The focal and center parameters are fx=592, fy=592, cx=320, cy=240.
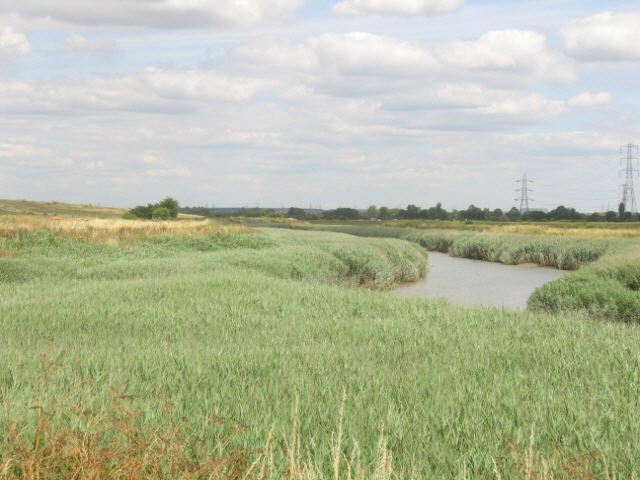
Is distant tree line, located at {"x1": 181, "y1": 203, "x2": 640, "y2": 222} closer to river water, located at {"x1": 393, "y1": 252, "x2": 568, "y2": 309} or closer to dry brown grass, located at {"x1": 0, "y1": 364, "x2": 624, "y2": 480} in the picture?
river water, located at {"x1": 393, "y1": 252, "x2": 568, "y2": 309}

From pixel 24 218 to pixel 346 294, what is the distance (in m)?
21.9

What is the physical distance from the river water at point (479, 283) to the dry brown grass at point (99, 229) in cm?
1262

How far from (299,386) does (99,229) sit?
2597cm

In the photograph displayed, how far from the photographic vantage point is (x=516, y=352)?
8.41 metres

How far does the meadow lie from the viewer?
435 centimetres

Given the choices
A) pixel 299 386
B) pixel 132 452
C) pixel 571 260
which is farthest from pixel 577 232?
pixel 132 452

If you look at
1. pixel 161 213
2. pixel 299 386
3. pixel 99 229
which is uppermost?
pixel 161 213

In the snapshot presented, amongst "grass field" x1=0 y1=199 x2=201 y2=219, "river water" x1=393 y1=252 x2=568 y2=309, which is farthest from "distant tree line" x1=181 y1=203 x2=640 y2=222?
"river water" x1=393 y1=252 x2=568 y2=309

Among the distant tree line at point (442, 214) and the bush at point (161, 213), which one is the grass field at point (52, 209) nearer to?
the bush at point (161, 213)

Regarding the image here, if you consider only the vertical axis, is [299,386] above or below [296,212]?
below

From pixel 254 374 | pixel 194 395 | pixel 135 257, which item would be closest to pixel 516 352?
Answer: pixel 254 374

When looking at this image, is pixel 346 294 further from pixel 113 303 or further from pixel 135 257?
pixel 135 257

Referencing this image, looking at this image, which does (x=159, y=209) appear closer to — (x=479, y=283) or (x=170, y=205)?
(x=170, y=205)

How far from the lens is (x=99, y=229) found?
29688 millimetres
